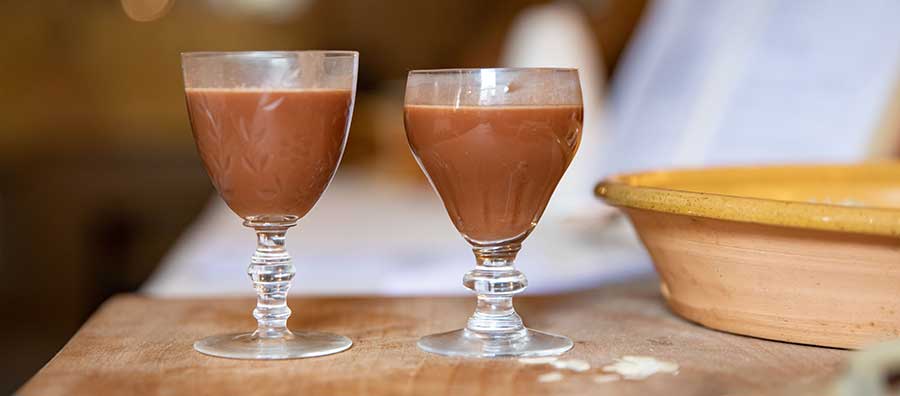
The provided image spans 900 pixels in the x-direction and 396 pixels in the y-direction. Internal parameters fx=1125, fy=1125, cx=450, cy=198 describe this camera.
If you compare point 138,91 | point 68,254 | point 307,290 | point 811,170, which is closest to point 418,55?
point 138,91

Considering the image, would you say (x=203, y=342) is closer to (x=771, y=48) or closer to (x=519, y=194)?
(x=519, y=194)

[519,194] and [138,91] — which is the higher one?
[138,91]

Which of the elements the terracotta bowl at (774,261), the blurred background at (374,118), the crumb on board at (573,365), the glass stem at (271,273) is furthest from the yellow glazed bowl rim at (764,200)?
the blurred background at (374,118)

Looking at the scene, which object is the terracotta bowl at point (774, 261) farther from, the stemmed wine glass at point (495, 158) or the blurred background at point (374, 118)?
the blurred background at point (374, 118)

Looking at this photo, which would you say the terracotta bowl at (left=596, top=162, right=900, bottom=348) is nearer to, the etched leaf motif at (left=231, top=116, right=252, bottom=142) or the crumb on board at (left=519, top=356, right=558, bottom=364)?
the crumb on board at (left=519, top=356, right=558, bottom=364)

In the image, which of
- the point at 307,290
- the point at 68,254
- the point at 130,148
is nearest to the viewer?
the point at 307,290
